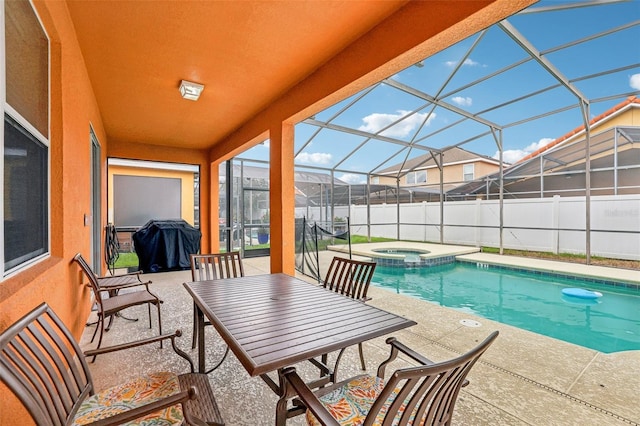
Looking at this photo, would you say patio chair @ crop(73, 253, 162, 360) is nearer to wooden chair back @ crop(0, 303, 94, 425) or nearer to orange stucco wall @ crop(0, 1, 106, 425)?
orange stucco wall @ crop(0, 1, 106, 425)

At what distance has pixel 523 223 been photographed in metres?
8.33

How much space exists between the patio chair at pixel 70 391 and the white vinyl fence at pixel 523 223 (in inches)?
246

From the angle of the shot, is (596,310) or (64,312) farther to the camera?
(596,310)

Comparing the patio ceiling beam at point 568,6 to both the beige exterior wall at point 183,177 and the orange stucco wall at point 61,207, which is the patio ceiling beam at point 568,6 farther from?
the beige exterior wall at point 183,177

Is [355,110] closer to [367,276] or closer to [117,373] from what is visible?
[367,276]

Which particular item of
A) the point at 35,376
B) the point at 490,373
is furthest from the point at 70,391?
the point at 490,373

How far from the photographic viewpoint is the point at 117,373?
221 cm

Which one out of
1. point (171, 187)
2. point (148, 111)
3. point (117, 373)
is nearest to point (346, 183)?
point (171, 187)

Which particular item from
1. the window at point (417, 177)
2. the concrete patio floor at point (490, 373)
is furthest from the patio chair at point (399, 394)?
the window at point (417, 177)

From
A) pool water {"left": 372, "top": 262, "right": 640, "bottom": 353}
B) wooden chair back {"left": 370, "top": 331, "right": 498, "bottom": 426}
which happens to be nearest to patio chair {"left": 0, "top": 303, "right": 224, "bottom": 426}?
wooden chair back {"left": 370, "top": 331, "right": 498, "bottom": 426}

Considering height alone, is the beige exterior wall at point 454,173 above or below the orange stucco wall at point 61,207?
above

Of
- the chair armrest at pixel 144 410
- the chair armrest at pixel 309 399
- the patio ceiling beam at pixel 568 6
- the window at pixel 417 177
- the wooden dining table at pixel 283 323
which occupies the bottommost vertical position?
the chair armrest at pixel 309 399

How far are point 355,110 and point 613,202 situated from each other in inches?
259

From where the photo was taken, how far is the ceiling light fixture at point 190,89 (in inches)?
135
